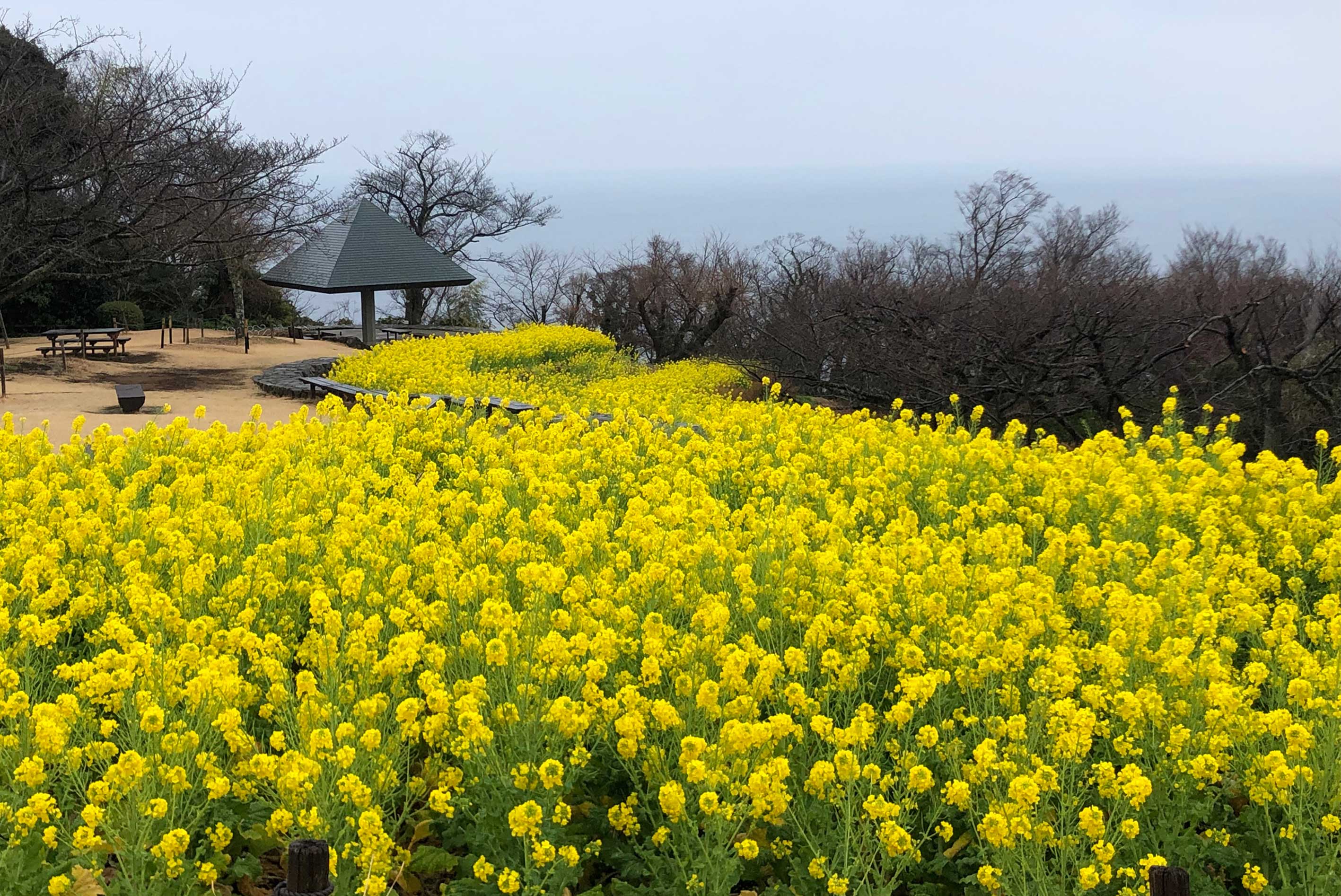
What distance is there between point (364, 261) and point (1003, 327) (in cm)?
1715

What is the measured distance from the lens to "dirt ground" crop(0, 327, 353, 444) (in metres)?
15.4

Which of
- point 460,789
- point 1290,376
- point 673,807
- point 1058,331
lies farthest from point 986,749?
point 1058,331

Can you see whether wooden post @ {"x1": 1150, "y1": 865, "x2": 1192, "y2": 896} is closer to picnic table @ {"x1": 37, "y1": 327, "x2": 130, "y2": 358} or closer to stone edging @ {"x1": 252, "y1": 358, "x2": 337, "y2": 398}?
stone edging @ {"x1": 252, "y1": 358, "x2": 337, "y2": 398}

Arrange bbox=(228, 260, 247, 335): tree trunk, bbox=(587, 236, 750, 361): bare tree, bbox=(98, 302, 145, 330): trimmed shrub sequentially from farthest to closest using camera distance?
bbox=(98, 302, 145, 330): trimmed shrub
bbox=(228, 260, 247, 335): tree trunk
bbox=(587, 236, 750, 361): bare tree

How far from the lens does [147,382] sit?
64.6ft

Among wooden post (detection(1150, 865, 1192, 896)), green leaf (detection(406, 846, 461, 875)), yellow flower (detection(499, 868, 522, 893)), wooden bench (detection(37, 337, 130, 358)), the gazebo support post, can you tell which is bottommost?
green leaf (detection(406, 846, 461, 875))

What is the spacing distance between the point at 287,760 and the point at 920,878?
6.47 ft

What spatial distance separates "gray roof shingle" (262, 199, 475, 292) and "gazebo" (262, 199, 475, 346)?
0.6 inches

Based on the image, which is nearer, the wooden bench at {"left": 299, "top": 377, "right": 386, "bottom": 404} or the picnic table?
the wooden bench at {"left": 299, "top": 377, "right": 386, "bottom": 404}

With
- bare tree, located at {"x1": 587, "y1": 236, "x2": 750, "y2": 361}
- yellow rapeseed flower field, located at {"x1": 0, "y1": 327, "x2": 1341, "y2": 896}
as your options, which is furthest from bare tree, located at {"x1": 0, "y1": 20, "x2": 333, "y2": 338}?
yellow rapeseed flower field, located at {"x1": 0, "y1": 327, "x2": 1341, "y2": 896}

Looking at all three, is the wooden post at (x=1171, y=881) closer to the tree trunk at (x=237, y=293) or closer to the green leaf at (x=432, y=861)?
the green leaf at (x=432, y=861)

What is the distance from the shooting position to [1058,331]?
45.2ft

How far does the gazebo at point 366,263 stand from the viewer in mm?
25016

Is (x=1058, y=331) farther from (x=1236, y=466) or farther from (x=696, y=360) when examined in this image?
(x=696, y=360)
